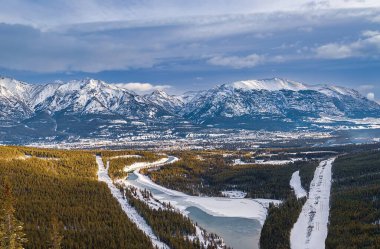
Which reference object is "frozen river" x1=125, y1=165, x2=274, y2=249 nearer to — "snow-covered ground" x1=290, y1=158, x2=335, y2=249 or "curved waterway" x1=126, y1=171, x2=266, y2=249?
"curved waterway" x1=126, y1=171, x2=266, y2=249

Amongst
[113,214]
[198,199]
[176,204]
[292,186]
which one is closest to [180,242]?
[113,214]

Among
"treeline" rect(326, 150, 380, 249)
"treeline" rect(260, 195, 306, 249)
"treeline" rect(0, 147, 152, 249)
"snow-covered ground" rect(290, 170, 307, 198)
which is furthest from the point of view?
"snow-covered ground" rect(290, 170, 307, 198)

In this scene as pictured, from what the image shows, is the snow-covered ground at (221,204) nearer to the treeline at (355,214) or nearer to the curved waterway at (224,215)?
the curved waterway at (224,215)

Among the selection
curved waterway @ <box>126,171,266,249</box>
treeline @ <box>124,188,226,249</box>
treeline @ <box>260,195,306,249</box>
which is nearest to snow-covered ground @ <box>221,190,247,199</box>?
curved waterway @ <box>126,171,266,249</box>

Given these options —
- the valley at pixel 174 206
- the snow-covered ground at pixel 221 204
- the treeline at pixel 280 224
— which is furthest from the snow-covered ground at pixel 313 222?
the snow-covered ground at pixel 221 204

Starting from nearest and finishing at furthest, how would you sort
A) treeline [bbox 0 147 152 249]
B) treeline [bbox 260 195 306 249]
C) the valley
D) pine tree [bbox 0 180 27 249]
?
pine tree [bbox 0 180 27 249]
treeline [bbox 0 147 152 249]
treeline [bbox 260 195 306 249]
the valley

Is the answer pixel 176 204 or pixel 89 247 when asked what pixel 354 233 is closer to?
pixel 89 247
